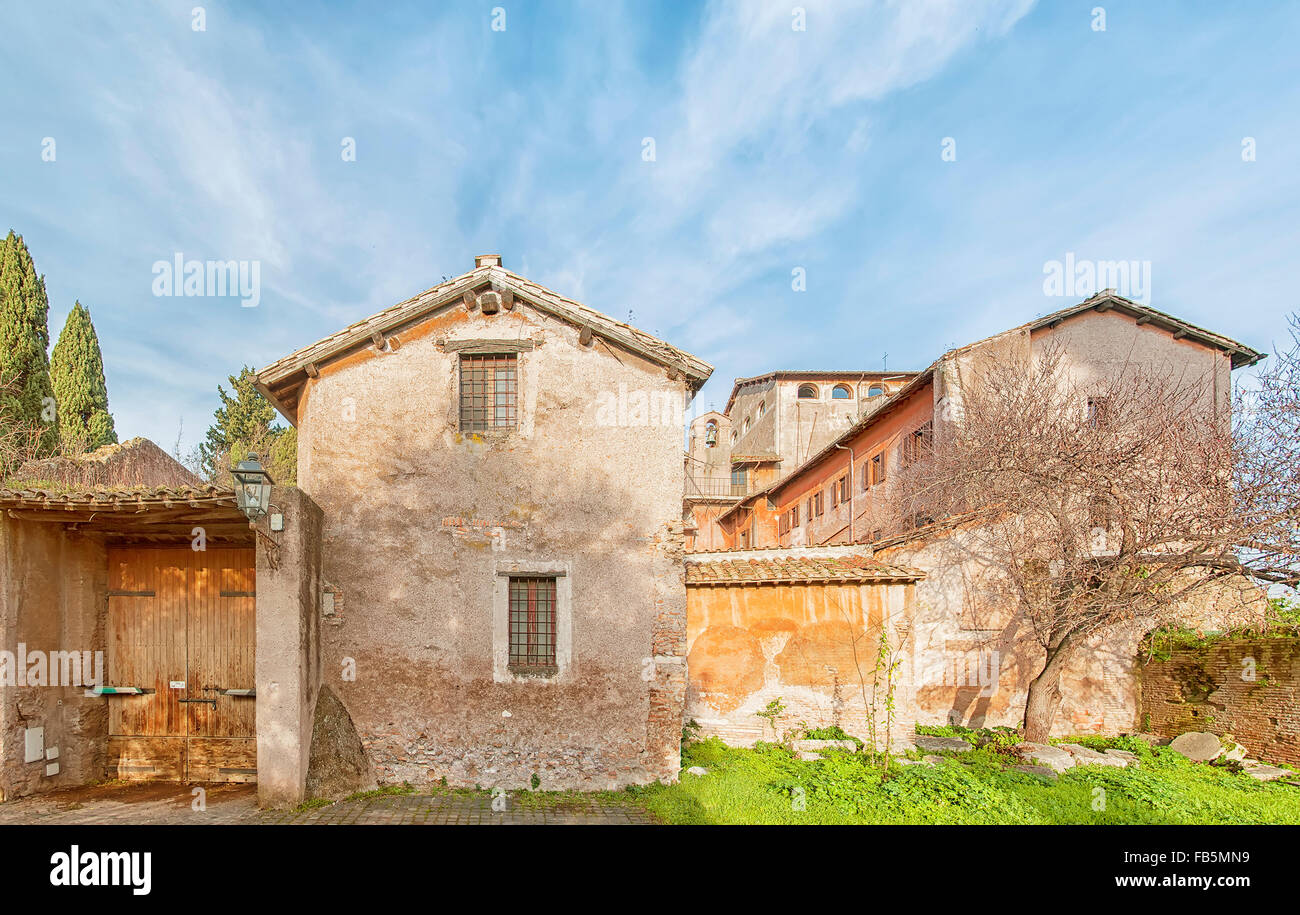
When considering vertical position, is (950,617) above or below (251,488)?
below

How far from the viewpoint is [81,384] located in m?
21.2

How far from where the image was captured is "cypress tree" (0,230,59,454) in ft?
57.2

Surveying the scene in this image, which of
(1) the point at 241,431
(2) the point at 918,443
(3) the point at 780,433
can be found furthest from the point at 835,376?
(1) the point at 241,431

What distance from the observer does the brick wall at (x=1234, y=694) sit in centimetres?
1035

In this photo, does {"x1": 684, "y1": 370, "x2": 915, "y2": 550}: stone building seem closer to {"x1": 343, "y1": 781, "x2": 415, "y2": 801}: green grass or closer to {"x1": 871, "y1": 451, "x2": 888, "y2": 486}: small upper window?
{"x1": 871, "y1": 451, "x2": 888, "y2": 486}: small upper window

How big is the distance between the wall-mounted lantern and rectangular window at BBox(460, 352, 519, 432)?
279 cm

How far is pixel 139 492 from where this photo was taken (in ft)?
25.1

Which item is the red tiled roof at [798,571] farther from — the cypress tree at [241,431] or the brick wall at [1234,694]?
the cypress tree at [241,431]

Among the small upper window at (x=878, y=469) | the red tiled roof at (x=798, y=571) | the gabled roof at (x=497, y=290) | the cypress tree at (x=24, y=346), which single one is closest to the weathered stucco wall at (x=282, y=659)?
the gabled roof at (x=497, y=290)

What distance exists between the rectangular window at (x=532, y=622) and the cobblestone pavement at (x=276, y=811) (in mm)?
1802

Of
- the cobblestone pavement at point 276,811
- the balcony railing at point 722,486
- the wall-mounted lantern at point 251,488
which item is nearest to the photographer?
the wall-mounted lantern at point 251,488

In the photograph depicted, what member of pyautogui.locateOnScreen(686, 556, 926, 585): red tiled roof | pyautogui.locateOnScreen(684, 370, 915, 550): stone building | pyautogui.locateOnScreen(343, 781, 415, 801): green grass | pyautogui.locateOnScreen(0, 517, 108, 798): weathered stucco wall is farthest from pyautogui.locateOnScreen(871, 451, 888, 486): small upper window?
pyautogui.locateOnScreen(0, 517, 108, 798): weathered stucco wall

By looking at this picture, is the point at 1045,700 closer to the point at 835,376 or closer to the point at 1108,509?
the point at 1108,509

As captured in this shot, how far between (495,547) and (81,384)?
2069cm
